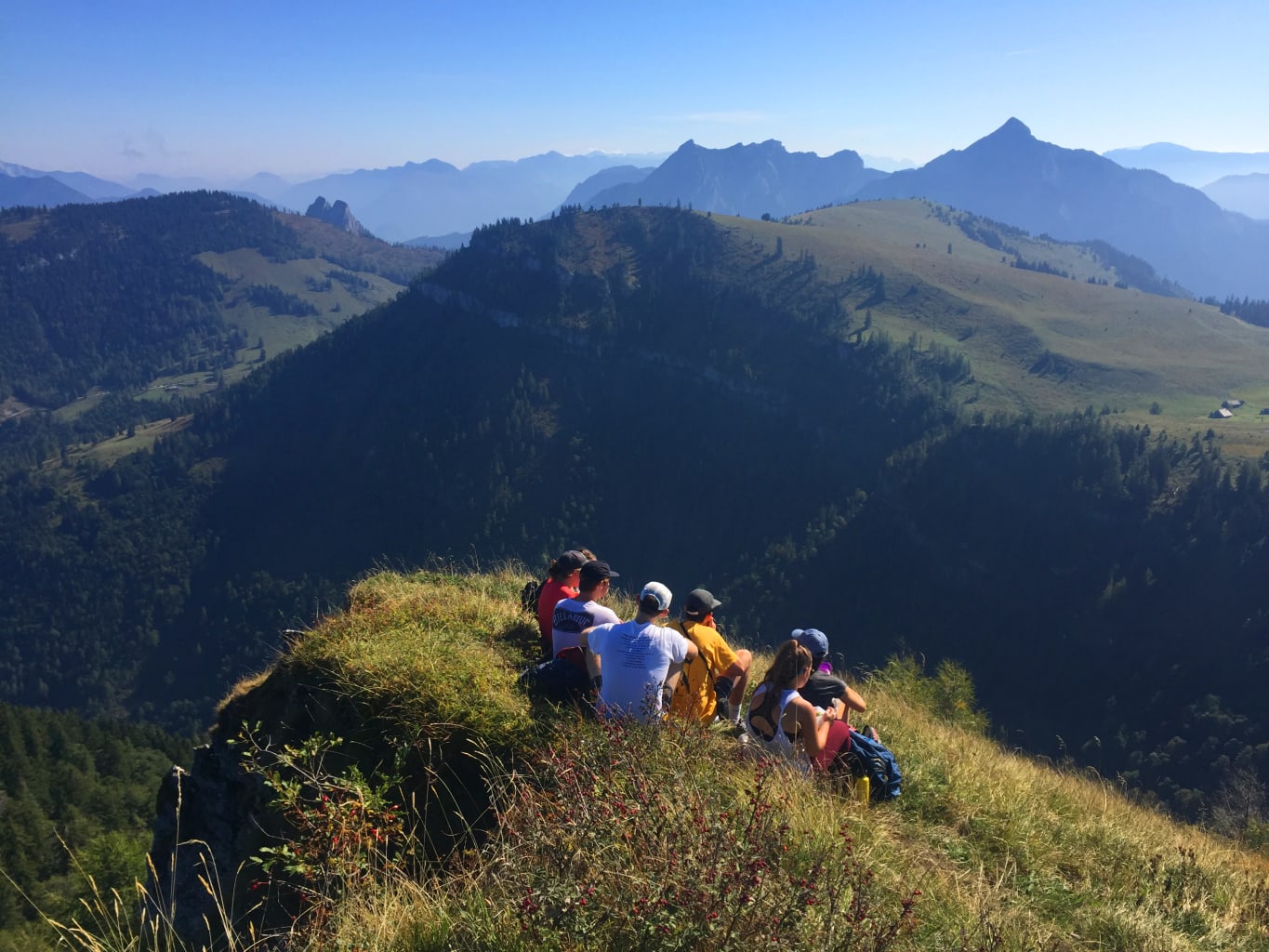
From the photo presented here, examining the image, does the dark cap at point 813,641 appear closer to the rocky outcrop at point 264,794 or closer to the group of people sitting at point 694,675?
the group of people sitting at point 694,675

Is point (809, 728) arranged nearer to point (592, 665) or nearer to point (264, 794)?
point (592, 665)

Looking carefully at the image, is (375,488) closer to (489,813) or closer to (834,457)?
(834,457)

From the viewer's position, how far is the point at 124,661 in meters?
115

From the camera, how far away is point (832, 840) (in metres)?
4.34

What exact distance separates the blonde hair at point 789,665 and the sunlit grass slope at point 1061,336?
103 metres

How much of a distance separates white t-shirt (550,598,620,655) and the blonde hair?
5.73 ft

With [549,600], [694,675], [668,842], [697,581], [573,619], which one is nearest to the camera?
[668,842]

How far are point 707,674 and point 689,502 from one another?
11980 centimetres

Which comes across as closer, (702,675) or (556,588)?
(702,675)

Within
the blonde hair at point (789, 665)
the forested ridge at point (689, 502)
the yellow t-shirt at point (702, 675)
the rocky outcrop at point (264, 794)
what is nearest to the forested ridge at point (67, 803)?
the rocky outcrop at point (264, 794)

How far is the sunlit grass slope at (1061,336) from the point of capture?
119500 mm

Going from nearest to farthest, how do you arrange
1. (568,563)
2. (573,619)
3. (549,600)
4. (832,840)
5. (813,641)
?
(832,840) → (573,619) → (813,641) → (549,600) → (568,563)

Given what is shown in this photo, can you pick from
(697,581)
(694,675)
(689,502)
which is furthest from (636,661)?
(689,502)

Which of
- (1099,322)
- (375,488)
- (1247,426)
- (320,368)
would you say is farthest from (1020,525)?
(320,368)
